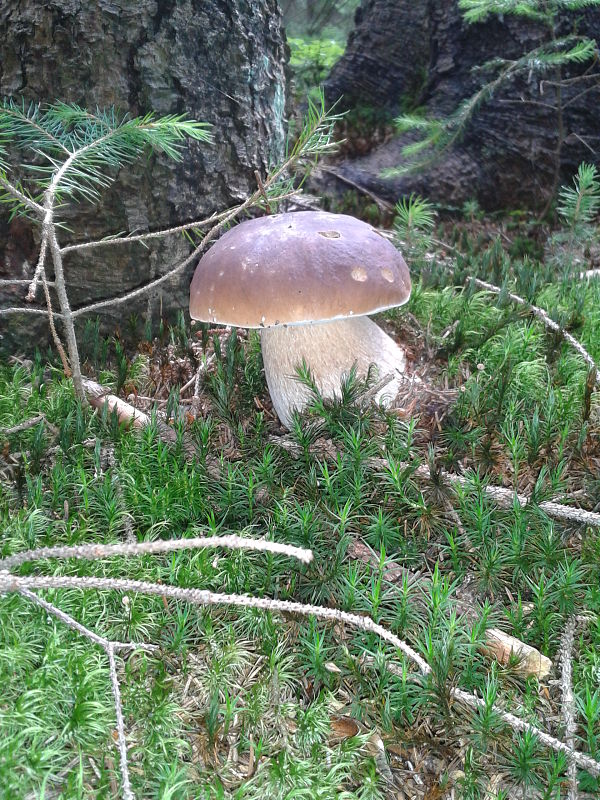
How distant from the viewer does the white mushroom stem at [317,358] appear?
7.48 ft

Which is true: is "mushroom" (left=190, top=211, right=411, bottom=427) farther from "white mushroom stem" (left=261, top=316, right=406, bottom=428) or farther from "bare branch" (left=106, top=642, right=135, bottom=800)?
"bare branch" (left=106, top=642, right=135, bottom=800)

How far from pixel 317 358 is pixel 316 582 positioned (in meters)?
1.00

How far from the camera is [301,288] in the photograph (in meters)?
1.90

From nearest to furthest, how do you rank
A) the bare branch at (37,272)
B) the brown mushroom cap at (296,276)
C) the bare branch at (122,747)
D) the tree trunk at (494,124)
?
the bare branch at (122,747) → the bare branch at (37,272) → the brown mushroom cap at (296,276) → the tree trunk at (494,124)

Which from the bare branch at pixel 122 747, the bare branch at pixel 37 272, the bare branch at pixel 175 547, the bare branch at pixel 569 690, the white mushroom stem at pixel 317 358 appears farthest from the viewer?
the white mushroom stem at pixel 317 358

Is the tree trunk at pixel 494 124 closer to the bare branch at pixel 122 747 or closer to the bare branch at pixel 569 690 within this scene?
the bare branch at pixel 569 690

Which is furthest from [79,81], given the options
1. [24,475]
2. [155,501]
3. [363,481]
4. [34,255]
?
[363,481]

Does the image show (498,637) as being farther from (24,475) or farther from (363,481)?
(24,475)

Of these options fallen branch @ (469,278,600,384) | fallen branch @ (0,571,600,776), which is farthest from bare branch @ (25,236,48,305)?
fallen branch @ (469,278,600,384)

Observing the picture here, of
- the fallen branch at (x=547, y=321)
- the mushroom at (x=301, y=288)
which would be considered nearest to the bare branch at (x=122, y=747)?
the mushroom at (x=301, y=288)

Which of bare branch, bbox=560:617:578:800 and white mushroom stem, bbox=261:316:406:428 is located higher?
white mushroom stem, bbox=261:316:406:428

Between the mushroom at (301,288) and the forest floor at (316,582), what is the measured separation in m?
0.22

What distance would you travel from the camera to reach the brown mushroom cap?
75.1 inches

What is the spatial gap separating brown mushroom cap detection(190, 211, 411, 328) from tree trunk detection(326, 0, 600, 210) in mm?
3485
